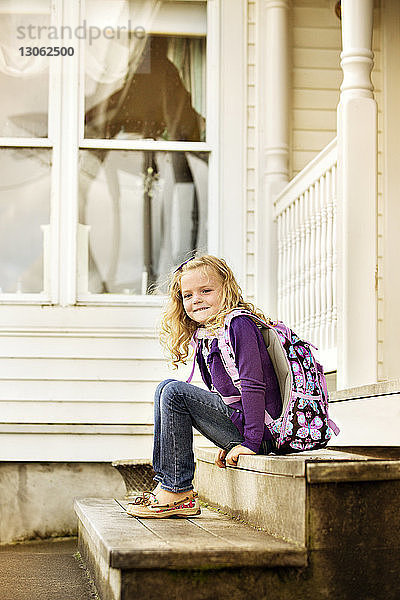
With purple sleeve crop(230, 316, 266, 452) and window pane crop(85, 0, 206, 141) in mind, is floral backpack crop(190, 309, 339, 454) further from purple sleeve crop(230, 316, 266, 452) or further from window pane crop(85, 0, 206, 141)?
window pane crop(85, 0, 206, 141)

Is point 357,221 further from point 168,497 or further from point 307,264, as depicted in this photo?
point 168,497

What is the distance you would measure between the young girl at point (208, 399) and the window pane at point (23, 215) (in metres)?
2.55

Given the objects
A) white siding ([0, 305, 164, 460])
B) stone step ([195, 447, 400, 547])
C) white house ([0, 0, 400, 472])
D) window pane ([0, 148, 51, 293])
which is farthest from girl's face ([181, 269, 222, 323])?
window pane ([0, 148, 51, 293])

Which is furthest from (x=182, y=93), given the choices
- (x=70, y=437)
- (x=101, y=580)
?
(x=101, y=580)

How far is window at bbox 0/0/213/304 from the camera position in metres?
6.00

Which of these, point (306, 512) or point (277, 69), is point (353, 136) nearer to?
point (277, 69)

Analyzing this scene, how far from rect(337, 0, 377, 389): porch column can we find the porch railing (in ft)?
0.66

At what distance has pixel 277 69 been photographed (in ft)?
19.9

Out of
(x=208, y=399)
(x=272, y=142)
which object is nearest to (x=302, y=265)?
(x=272, y=142)

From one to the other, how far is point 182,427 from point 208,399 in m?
0.14

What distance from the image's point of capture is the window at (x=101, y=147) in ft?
19.7

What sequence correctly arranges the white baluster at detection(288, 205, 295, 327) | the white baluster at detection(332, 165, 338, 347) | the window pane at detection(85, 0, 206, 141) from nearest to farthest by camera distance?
the white baluster at detection(332, 165, 338, 347) < the white baluster at detection(288, 205, 295, 327) < the window pane at detection(85, 0, 206, 141)

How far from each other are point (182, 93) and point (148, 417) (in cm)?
214

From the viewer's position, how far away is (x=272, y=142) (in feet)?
19.9
